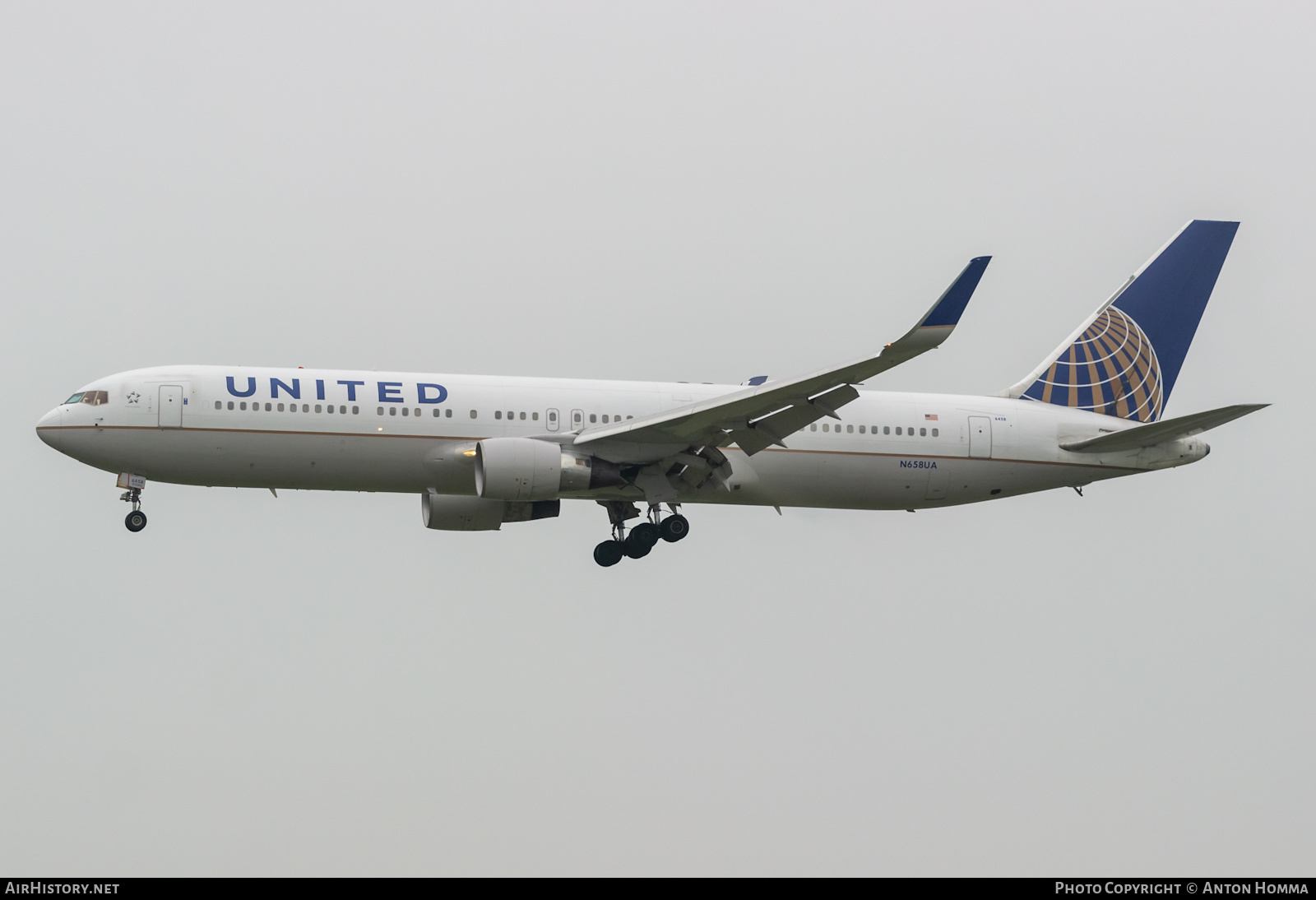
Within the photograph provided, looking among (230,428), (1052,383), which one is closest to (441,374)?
(230,428)

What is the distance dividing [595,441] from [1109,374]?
50.5 feet

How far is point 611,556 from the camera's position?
133 feet

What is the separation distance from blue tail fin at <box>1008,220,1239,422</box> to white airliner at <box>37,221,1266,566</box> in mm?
1277

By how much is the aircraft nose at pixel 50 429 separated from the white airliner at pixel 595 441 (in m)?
0.05

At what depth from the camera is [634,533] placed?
40.1m

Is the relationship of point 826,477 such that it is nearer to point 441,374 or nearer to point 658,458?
point 658,458

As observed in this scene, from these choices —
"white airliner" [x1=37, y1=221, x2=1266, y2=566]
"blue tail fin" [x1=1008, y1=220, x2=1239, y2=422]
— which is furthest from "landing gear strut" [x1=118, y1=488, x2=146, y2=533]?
"blue tail fin" [x1=1008, y1=220, x2=1239, y2=422]

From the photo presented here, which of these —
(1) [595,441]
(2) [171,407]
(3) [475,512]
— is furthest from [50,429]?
(1) [595,441]

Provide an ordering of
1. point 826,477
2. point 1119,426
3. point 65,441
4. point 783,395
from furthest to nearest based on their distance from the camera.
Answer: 1. point 1119,426
2. point 826,477
3. point 65,441
4. point 783,395

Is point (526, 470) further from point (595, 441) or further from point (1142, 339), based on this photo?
point (1142, 339)

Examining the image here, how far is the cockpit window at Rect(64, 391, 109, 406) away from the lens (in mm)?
36438

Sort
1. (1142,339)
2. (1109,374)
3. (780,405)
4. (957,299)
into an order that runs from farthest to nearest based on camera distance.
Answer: (1142,339), (1109,374), (780,405), (957,299)

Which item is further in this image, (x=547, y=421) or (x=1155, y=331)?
(x=1155, y=331)

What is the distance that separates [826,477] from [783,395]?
5.59 m
